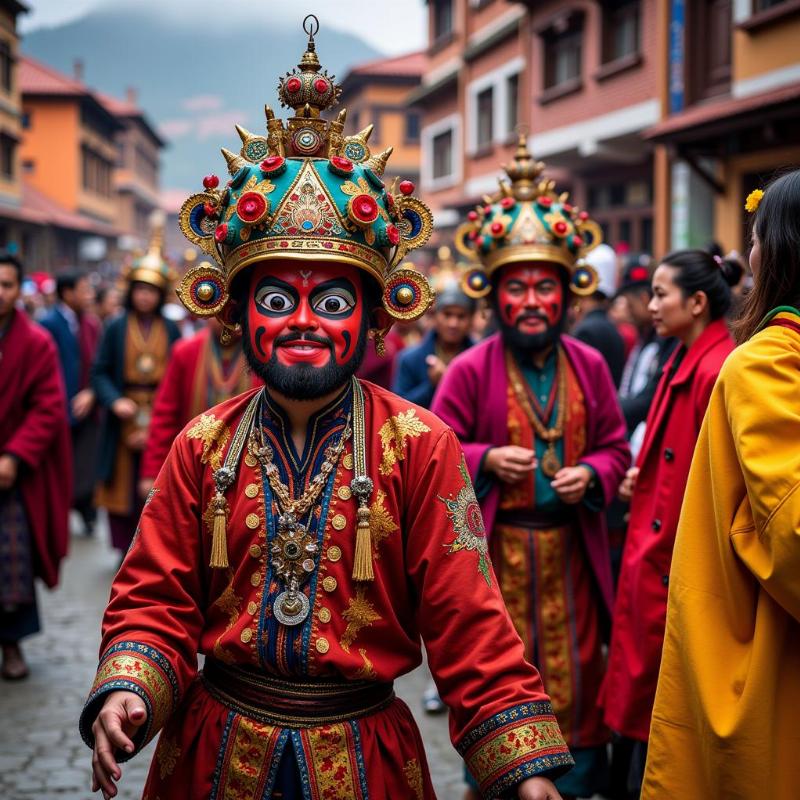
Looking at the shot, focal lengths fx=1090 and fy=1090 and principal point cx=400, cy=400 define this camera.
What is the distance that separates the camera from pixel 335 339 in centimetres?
284

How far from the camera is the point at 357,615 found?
Result: 8.87 feet

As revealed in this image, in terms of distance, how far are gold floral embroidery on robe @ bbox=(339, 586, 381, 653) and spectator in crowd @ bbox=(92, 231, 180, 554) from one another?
603cm

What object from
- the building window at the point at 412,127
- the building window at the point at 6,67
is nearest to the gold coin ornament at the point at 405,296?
the building window at the point at 6,67

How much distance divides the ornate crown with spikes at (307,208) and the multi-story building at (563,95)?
14066 mm

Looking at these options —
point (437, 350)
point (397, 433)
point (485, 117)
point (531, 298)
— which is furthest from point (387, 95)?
point (397, 433)

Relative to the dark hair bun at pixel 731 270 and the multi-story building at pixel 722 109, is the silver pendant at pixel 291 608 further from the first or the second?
the multi-story building at pixel 722 109

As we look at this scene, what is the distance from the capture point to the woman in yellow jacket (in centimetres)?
236

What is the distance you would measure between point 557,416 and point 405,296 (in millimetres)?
1695

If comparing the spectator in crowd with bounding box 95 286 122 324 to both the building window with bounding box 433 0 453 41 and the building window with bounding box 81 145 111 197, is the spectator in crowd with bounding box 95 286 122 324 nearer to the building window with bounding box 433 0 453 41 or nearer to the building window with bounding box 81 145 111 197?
the building window with bounding box 433 0 453 41

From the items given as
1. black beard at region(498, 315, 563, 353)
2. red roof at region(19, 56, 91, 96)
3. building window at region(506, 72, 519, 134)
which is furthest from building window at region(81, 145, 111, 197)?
black beard at region(498, 315, 563, 353)

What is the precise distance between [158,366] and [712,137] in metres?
8.10

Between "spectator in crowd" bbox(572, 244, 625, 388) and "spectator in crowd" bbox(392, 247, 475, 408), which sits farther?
"spectator in crowd" bbox(392, 247, 475, 408)

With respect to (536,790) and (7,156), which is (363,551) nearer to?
(536,790)

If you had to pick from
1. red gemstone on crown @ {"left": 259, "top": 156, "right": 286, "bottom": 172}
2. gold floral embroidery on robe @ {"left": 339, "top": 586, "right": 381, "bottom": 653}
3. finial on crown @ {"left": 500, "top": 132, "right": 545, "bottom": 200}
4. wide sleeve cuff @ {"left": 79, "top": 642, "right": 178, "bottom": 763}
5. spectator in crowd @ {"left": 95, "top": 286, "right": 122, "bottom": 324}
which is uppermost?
finial on crown @ {"left": 500, "top": 132, "right": 545, "bottom": 200}
